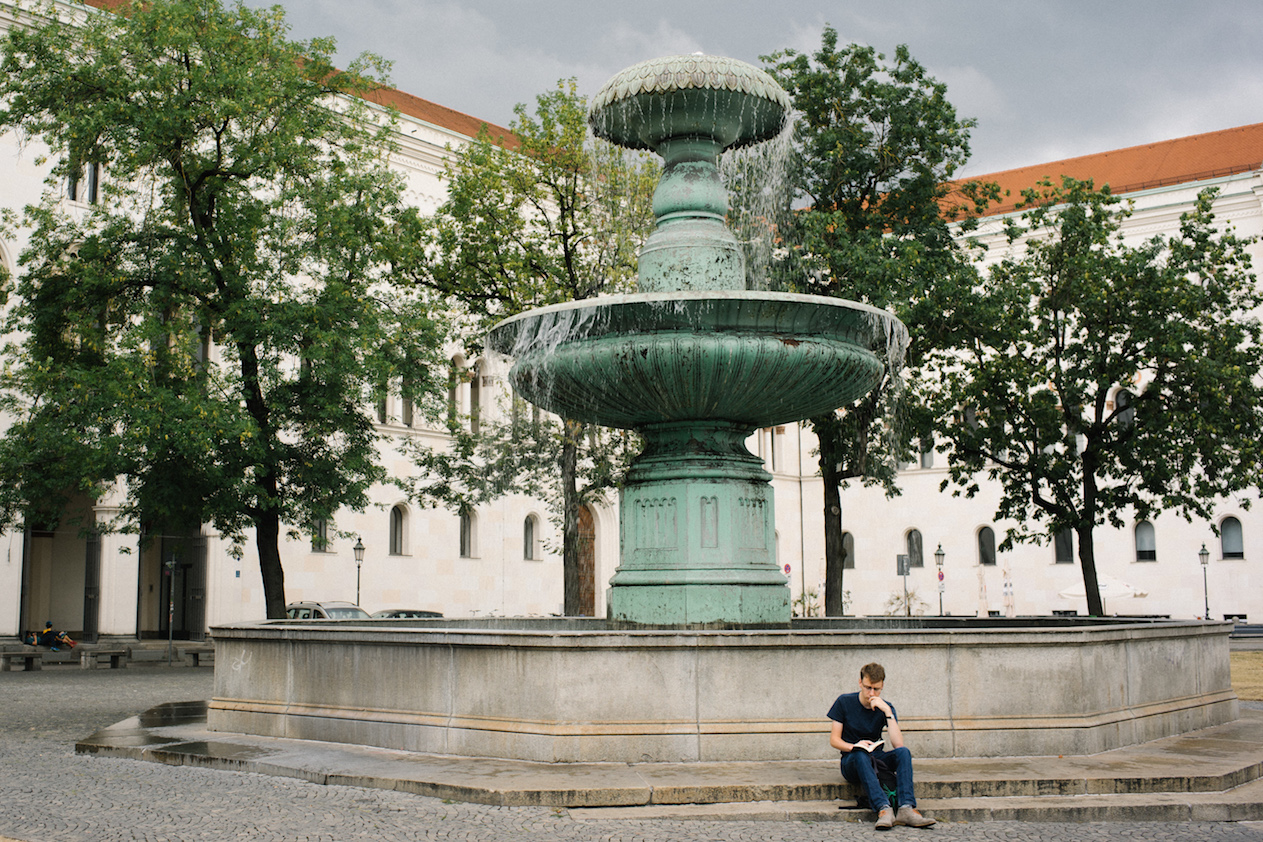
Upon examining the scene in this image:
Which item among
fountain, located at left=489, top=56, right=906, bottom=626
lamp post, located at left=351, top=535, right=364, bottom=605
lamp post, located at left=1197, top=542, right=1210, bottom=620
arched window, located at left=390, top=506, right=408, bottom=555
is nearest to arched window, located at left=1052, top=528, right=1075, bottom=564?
lamp post, located at left=1197, top=542, right=1210, bottom=620

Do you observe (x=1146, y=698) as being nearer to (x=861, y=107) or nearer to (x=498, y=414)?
(x=861, y=107)

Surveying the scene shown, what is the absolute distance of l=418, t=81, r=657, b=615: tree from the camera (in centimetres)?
2422

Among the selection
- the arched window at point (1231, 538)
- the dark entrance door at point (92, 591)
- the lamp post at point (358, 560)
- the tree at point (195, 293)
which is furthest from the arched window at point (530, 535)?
the arched window at point (1231, 538)

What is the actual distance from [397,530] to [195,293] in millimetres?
19939

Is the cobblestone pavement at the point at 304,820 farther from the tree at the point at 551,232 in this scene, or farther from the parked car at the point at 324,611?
the parked car at the point at 324,611

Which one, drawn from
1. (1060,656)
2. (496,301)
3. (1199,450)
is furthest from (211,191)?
(1199,450)

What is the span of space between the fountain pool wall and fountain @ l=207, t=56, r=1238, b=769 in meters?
0.01

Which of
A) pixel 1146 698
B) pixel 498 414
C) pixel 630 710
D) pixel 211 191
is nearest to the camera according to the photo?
pixel 630 710

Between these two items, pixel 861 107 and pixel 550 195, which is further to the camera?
pixel 550 195

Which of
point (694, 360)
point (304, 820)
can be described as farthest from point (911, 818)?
point (694, 360)

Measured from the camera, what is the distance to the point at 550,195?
2616 centimetres

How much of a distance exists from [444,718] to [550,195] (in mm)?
19187

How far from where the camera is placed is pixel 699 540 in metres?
9.76

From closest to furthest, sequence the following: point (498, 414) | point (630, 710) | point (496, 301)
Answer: point (630, 710), point (496, 301), point (498, 414)
